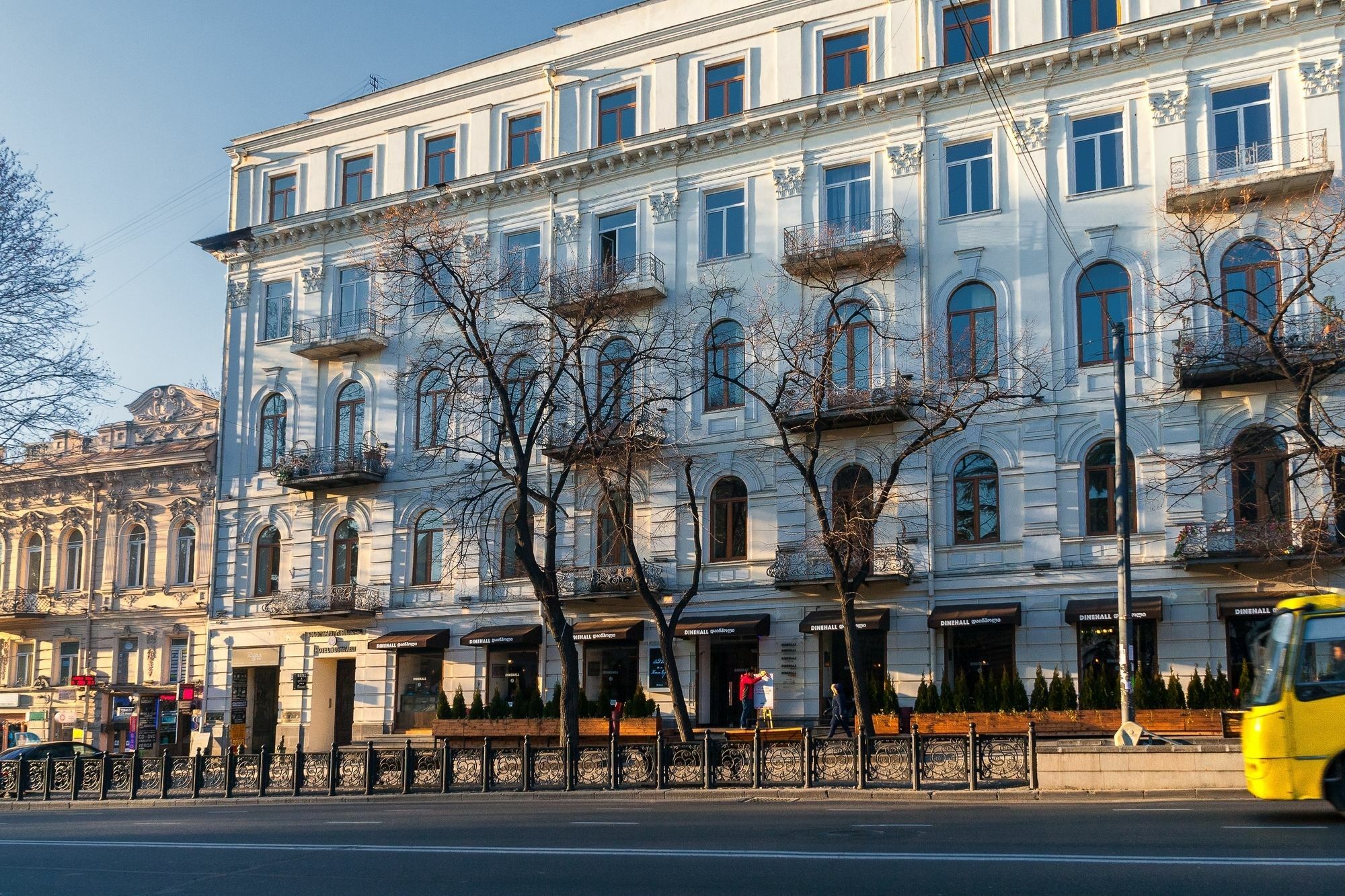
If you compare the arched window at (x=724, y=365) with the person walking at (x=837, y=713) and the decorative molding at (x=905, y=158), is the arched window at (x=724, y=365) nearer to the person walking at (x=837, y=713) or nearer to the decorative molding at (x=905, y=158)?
the decorative molding at (x=905, y=158)

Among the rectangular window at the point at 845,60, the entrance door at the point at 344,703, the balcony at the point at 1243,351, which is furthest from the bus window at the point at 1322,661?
the entrance door at the point at 344,703

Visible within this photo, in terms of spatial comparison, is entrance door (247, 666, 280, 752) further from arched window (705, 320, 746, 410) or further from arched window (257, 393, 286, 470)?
arched window (705, 320, 746, 410)

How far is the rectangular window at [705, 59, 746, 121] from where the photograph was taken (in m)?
37.0

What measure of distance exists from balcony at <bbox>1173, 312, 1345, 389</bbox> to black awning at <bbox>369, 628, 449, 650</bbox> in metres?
20.9

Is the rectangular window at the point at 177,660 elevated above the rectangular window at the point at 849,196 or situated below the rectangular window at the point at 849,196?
below

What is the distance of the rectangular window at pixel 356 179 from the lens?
43.0m

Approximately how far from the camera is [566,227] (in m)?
39.0

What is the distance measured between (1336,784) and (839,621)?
1750 cm

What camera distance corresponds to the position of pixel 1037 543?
104ft

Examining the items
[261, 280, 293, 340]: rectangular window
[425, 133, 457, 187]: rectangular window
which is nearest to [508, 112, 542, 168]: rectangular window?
[425, 133, 457, 187]: rectangular window

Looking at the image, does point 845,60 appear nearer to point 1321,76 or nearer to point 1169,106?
point 1169,106

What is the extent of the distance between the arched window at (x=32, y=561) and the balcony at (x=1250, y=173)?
40.2 m

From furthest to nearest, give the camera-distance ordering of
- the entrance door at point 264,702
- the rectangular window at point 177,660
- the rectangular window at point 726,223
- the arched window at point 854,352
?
the rectangular window at point 177,660, the entrance door at point 264,702, the rectangular window at point 726,223, the arched window at point 854,352

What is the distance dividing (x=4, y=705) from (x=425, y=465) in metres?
20.1
